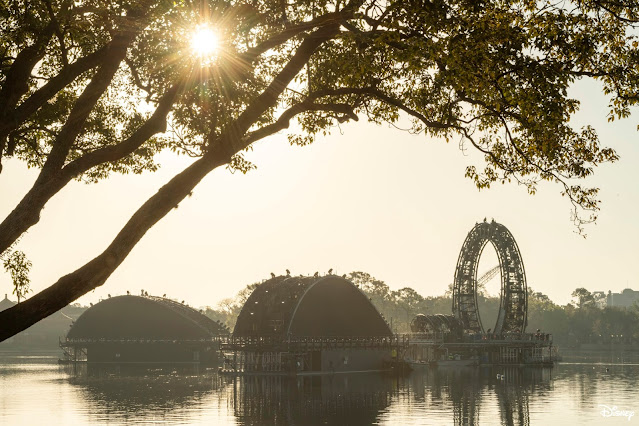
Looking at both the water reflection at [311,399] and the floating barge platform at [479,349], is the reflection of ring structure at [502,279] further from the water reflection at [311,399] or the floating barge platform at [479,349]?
the water reflection at [311,399]

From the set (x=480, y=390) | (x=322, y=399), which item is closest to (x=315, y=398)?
(x=322, y=399)

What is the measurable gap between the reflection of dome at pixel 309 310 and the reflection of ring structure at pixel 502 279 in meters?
21.1

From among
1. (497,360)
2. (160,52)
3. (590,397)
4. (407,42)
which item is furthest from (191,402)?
(497,360)

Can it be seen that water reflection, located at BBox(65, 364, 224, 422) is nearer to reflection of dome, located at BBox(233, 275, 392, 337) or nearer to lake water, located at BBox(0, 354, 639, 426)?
lake water, located at BBox(0, 354, 639, 426)

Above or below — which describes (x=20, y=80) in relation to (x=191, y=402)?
above

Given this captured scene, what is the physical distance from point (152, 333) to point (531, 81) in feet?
461

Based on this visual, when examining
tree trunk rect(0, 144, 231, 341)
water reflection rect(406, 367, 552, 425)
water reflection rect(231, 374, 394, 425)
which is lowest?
water reflection rect(406, 367, 552, 425)

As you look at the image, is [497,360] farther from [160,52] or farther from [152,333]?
[160,52]

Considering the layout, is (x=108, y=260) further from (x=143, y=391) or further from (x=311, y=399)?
(x=143, y=391)

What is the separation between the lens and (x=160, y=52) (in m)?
19.6

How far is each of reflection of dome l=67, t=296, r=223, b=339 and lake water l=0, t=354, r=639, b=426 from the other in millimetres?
34427

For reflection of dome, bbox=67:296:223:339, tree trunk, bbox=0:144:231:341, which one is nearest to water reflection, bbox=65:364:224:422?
reflection of dome, bbox=67:296:223:339

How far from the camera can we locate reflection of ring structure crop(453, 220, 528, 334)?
130 m

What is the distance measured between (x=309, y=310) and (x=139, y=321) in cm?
4592
